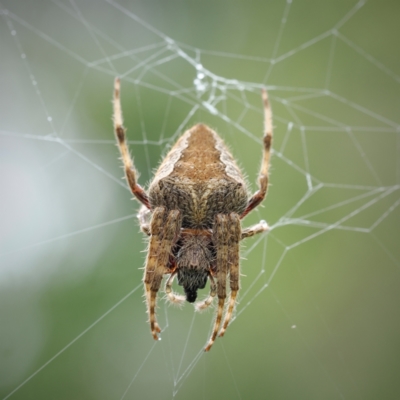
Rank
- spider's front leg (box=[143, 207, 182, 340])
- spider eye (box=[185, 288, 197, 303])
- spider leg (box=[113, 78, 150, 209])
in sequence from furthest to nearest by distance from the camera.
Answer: spider leg (box=[113, 78, 150, 209]) < spider eye (box=[185, 288, 197, 303]) < spider's front leg (box=[143, 207, 182, 340])

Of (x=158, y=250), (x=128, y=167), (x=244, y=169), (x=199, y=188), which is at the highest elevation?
(x=128, y=167)

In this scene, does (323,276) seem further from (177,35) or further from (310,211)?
(177,35)

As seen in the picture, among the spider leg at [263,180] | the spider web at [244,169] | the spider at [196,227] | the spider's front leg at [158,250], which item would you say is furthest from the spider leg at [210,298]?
the spider web at [244,169]

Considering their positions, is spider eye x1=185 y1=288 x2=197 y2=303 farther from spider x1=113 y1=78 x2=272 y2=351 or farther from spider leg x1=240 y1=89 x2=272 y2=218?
spider leg x1=240 y1=89 x2=272 y2=218

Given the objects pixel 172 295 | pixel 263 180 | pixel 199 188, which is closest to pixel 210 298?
pixel 172 295

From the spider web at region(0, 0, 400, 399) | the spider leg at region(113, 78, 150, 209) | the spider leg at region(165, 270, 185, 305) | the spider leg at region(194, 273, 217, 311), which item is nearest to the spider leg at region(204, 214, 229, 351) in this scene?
the spider leg at region(194, 273, 217, 311)

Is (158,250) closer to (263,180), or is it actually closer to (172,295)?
(172,295)

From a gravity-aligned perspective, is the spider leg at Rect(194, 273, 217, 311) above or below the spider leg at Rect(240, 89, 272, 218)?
below
